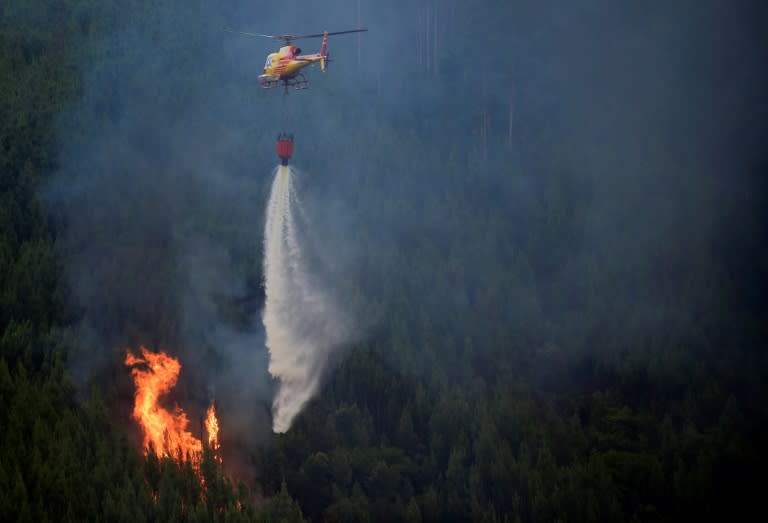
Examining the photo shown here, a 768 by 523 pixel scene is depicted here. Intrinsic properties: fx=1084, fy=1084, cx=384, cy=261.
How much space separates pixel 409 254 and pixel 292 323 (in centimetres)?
2110

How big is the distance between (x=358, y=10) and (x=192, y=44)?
2658 cm

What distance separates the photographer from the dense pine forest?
90.9 metres

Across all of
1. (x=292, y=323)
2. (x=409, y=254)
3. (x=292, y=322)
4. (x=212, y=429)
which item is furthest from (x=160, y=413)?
(x=409, y=254)

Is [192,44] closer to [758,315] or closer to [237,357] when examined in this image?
[237,357]

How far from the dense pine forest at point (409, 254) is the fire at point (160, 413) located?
1284 millimetres

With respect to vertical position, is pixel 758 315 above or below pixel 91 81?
below

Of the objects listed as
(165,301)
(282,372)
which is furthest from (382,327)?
(165,301)

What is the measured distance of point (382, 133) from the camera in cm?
13862

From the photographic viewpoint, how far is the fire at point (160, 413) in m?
92.6

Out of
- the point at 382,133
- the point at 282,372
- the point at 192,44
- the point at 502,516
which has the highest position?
the point at 192,44

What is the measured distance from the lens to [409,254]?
121188 millimetres

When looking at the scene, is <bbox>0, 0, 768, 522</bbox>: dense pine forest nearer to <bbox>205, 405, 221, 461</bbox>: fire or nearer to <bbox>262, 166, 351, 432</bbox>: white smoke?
<bbox>205, 405, 221, 461</bbox>: fire

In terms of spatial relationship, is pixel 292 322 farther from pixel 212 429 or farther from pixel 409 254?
pixel 409 254

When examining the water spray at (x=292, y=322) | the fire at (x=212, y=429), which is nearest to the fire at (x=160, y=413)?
the fire at (x=212, y=429)
